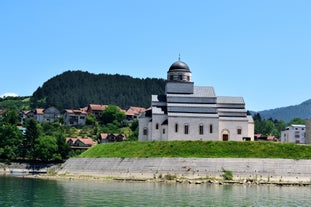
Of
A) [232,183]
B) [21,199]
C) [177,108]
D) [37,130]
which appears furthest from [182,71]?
[21,199]

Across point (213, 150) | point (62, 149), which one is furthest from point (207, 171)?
point (62, 149)

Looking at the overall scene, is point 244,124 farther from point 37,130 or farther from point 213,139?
point 37,130

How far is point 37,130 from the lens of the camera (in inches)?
3691

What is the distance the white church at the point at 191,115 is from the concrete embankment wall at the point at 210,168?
962 centimetres

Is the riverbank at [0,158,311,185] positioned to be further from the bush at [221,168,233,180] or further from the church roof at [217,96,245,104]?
the church roof at [217,96,245,104]

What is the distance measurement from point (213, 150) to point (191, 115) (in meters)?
8.87

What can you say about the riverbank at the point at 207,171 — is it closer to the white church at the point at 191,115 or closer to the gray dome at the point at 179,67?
the white church at the point at 191,115

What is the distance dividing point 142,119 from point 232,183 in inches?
865

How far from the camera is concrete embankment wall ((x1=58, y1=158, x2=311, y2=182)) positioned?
57.8 metres

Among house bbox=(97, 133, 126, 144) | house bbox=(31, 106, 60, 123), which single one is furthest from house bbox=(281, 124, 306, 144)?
house bbox=(31, 106, 60, 123)

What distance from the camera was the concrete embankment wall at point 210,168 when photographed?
57.8 metres

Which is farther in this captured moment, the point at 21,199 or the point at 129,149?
the point at 129,149

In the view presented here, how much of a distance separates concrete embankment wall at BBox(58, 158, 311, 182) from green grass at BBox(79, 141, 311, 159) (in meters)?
1.44

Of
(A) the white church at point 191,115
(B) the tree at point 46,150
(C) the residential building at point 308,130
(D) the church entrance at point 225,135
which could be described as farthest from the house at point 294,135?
(B) the tree at point 46,150
